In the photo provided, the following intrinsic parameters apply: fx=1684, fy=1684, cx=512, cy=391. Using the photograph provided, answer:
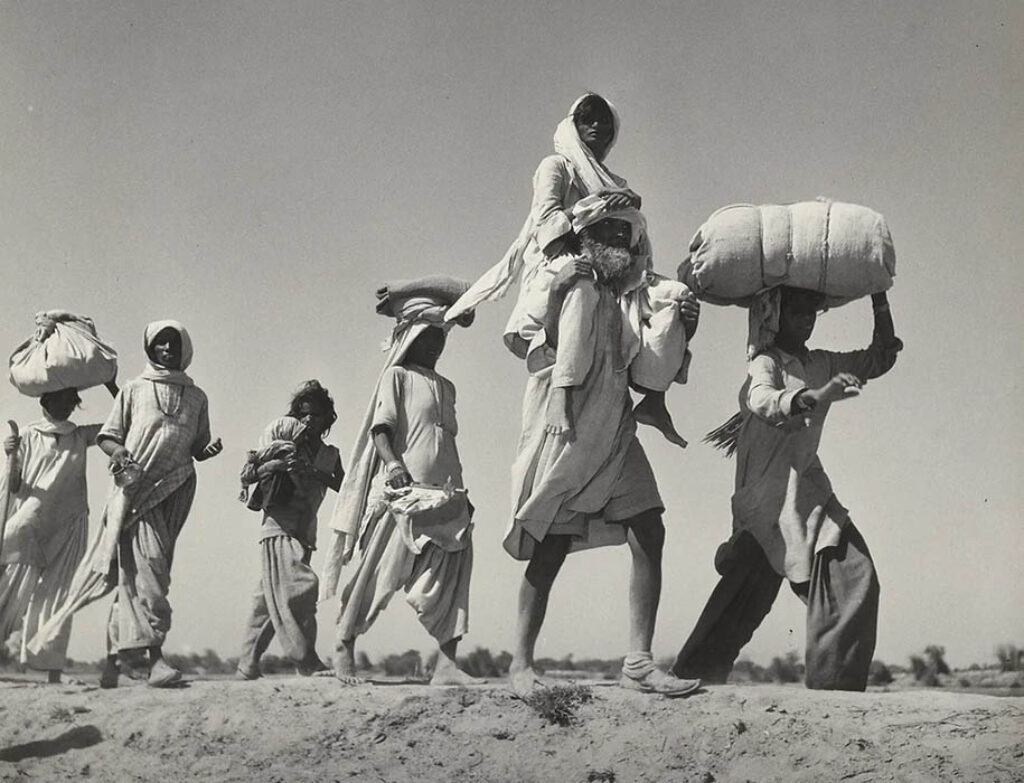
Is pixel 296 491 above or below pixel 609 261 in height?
below

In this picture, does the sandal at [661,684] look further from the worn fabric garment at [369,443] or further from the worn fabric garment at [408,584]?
the worn fabric garment at [369,443]

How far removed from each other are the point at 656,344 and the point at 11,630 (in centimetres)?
460

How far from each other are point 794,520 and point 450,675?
2106 millimetres

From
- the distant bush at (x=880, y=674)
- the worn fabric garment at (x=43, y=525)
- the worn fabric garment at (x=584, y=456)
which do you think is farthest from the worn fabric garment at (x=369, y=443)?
the distant bush at (x=880, y=674)

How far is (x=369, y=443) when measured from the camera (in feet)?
32.7

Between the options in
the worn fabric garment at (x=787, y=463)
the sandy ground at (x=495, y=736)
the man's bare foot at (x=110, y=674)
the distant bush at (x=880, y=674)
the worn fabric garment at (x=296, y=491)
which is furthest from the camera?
the distant bush at (x=880, y=674)

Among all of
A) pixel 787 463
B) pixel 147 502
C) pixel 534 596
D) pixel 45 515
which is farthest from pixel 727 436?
pixel 45 515

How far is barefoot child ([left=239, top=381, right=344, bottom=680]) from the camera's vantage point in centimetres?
990

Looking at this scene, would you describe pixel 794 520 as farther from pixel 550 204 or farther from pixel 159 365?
pixel 159 365

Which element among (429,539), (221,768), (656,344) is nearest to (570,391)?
(656,344)

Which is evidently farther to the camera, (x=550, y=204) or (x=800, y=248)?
(x=550, y=204)

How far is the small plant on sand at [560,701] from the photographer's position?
8.59 meters

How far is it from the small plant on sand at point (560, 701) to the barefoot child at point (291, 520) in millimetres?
1733

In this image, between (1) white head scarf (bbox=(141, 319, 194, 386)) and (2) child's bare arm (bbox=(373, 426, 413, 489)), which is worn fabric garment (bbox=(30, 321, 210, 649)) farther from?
(2) child's bare arm (bbox=(373, 426, 413, 489))
